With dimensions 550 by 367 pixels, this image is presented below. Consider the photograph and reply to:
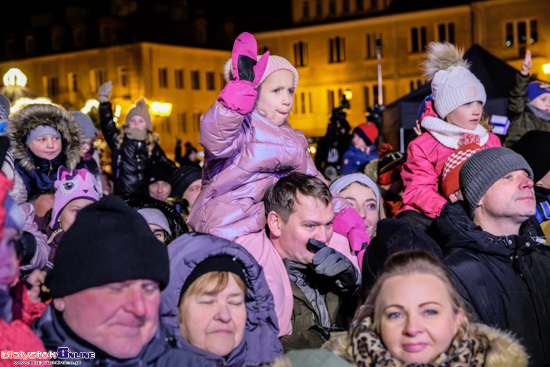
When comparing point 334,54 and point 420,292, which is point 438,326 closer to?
point 420,292

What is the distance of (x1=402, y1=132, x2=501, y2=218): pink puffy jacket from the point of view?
5.87 metres

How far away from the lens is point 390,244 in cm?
412

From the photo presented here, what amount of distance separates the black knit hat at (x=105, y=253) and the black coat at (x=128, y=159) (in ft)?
25.1

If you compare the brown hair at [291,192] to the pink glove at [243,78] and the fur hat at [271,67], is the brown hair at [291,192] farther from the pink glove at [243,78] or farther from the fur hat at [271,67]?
the fur hat at [271,67]

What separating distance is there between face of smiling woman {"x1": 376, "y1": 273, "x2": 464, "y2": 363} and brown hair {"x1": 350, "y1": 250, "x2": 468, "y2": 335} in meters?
0.04

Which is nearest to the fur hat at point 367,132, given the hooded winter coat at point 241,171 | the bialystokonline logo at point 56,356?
the hooded winter coat at point 241,171

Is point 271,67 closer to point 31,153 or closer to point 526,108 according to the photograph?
point 31,153

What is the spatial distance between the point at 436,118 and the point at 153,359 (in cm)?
390

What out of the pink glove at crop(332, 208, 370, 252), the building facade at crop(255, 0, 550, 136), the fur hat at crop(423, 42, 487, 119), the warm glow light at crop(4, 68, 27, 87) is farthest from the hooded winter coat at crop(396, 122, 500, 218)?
the building facade at crop(255, 0, 550, 136)

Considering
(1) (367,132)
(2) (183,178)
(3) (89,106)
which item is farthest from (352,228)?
(3) (89,106)

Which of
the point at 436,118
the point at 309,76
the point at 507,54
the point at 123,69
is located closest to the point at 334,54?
the point at 309,76

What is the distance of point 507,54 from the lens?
4412 centimetres

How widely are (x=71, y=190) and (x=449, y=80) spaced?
3.12 m

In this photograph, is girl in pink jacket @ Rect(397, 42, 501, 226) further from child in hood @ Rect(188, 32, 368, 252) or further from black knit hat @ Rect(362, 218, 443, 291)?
black knit hat @ Rect(362, 218, 443, 291)
